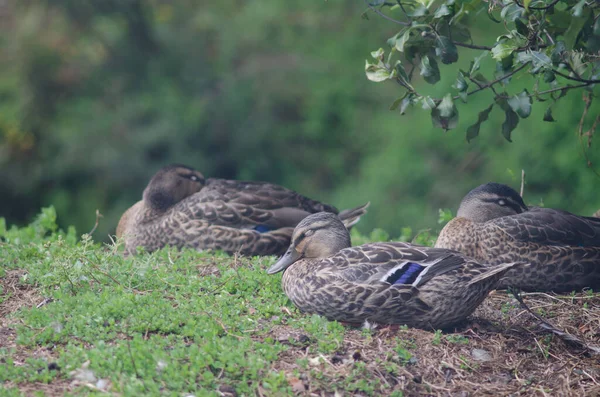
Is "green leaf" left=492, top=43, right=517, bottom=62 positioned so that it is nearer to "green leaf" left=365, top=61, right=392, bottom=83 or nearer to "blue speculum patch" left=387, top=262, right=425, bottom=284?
"green leaf" left=365, top=61, right=392, bottom=83

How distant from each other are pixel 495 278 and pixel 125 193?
9124mm

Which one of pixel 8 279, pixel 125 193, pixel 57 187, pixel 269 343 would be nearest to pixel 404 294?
pixel 269 343

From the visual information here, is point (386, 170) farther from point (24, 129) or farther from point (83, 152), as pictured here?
point (24, 129)

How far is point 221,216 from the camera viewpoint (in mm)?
8086

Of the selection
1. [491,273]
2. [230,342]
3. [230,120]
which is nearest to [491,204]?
[491,273]

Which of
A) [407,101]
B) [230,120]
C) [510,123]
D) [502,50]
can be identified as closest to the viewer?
[502,50]

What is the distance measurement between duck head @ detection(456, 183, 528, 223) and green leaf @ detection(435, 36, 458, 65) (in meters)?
2.25

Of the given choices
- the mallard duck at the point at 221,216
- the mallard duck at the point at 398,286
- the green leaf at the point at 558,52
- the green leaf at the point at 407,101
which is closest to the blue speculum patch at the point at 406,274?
the mallard duck at the point at 398,286

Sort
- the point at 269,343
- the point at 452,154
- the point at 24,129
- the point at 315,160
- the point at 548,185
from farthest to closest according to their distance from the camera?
the point at 315,160
the point at 24,129
the point at 452,154
the point at 548,185
the point at 269,343

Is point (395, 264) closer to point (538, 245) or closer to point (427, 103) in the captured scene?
point (427, 103)

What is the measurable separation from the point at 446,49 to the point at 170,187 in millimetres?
4470

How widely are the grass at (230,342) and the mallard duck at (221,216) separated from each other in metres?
1.46

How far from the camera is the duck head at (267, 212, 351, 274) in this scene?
612 cm

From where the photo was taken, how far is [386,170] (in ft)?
43.8
